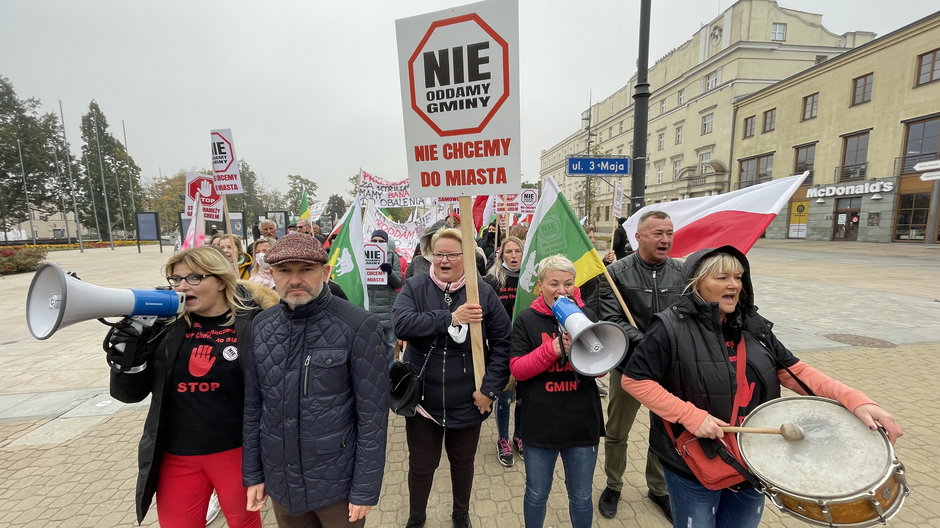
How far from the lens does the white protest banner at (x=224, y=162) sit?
545cm

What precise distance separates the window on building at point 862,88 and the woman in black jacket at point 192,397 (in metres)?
39.1

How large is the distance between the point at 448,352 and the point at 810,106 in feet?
134

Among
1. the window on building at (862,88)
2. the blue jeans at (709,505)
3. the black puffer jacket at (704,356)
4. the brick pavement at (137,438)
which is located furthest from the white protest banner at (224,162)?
the window on building at (862,88)

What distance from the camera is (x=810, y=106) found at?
98.2ft

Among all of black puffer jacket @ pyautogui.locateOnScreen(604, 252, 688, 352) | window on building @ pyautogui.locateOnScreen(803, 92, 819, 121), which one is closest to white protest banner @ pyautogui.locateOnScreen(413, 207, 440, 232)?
black puffer jacket @ pyautogui.locateOnScreen(604, 252, 688, 352)

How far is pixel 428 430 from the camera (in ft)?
8.23

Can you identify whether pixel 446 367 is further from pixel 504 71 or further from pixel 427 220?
pixel 427 220

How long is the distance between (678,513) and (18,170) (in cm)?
6350

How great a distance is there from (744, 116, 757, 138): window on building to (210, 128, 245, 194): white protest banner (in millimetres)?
43064

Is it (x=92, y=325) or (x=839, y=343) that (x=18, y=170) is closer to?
(x=92, y=325)

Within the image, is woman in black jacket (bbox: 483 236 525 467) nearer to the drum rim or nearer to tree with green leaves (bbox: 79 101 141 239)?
the drum rim

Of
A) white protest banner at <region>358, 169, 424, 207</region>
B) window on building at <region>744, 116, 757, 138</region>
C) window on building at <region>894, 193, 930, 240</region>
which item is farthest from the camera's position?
window on building at <region>744, 116, 757, 138</region>

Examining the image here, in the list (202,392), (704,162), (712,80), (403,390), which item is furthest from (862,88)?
(202,392)

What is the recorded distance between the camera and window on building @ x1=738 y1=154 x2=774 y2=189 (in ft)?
109
